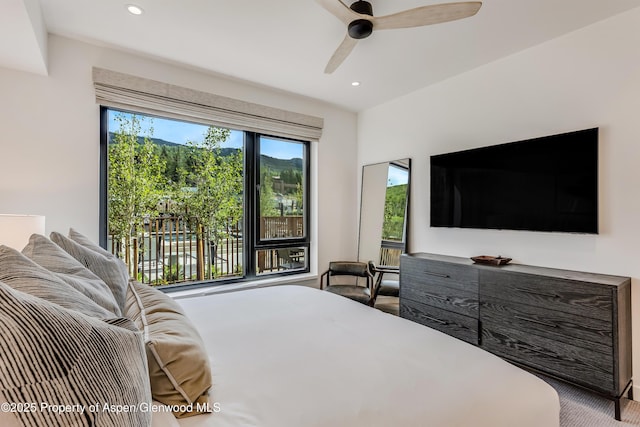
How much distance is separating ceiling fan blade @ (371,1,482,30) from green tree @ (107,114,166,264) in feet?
7.89

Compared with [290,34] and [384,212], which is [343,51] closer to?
[290,34]

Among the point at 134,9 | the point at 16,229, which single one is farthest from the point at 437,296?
the point at 134,9

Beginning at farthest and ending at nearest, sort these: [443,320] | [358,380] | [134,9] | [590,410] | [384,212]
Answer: [384,212]
[443,320]
[134,9]
[590,410]
[358,380]

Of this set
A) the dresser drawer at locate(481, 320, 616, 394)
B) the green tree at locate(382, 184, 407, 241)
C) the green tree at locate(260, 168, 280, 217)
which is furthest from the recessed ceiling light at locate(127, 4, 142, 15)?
the dresser drawer at locate(481, 320, 616, 394)

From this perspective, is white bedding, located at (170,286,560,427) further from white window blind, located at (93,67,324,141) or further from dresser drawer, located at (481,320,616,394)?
white window blind, located at (93,67,324,141)

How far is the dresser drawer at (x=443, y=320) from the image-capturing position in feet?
8.75

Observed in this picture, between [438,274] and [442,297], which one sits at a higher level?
[438,274]

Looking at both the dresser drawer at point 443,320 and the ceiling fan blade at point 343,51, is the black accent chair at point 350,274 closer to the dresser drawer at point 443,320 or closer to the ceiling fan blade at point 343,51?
the dresser drawer at point 443,320

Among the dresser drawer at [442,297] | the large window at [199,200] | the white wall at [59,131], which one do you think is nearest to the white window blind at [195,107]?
the white wall at [59,131]

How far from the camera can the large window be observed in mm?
3023

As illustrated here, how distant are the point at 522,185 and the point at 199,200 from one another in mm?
3072

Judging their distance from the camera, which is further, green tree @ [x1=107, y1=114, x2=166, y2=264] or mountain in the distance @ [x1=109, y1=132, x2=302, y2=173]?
mountain in the distance @ [x1=109, y1=132, x2=302, y2=173]

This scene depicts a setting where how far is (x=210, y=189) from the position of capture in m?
3.45

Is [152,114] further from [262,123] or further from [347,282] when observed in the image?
[347,282]
